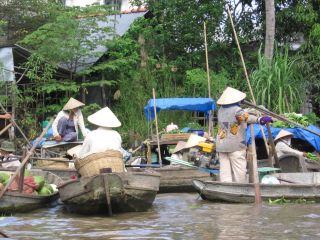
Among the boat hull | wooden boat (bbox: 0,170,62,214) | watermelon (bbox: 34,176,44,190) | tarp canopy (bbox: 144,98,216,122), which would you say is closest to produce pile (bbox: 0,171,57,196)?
watermelon (bbox: 34,176,44,190)

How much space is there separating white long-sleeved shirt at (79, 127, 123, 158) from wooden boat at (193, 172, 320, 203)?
6.06ft

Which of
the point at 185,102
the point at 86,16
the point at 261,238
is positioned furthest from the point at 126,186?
the point at 86,16

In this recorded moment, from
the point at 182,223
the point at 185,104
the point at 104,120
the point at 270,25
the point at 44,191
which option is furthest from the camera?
the point at 270,25

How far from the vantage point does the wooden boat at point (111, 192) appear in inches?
333

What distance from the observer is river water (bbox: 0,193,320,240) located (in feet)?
24.2

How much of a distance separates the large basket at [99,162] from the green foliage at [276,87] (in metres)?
6.93

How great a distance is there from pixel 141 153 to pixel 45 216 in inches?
235

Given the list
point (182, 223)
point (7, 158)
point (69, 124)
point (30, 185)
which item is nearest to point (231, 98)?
point (182, 223)

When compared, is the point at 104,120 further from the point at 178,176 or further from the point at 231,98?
the point at 178,176

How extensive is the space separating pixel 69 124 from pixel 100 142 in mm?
3409

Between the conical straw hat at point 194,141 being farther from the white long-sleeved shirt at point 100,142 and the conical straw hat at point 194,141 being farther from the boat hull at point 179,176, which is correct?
the white long-sleeved shirt at point 100,142

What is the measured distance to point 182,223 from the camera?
27.0ft

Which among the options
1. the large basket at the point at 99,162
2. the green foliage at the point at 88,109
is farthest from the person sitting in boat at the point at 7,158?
the green foliage at the point at 88,109

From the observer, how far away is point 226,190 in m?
9.78
